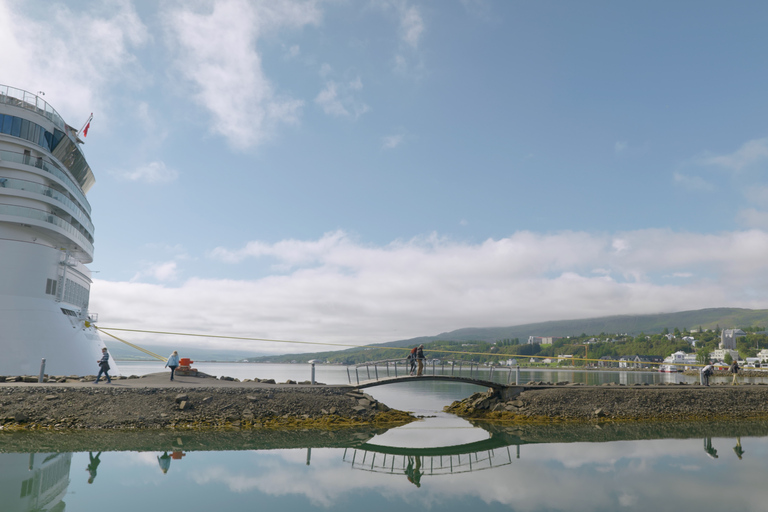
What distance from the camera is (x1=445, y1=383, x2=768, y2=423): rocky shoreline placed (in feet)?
86.9

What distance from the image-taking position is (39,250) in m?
25.6

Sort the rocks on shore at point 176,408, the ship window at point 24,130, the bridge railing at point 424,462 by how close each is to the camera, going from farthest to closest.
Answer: the ship window at point 24,130, the rocks on shore at point 176,408, the bridge railing at point 424,462

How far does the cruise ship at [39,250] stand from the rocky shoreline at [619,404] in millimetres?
23384

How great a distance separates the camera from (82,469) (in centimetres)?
1457

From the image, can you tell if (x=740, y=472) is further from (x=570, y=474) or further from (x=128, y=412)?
(x=128, y=412)

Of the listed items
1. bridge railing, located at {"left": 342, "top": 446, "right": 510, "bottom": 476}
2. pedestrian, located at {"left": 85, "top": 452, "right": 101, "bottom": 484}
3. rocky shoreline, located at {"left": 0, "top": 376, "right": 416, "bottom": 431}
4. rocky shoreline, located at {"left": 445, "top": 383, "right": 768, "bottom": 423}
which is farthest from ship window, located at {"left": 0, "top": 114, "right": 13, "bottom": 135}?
rocky shoreline, located at {"left": 445, "top": 383, "right": 768, "bottom": 423}

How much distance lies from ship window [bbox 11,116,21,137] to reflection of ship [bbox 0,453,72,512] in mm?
19721

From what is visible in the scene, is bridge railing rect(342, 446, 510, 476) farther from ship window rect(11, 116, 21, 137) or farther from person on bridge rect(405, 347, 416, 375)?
ship window rect(11, 116, 21, 137)

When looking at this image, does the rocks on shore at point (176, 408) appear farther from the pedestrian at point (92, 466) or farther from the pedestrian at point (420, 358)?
the pedestrian at point (92, 466)

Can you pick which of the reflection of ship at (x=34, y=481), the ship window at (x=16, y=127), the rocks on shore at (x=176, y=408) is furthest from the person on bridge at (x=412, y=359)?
the ship window at (x=16, y=127)

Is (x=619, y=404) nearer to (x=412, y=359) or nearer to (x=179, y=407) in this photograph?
(x=412, y=359)

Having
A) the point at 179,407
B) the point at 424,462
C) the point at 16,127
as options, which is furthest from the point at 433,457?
the point at 16,127

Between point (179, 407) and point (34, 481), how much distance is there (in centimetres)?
790

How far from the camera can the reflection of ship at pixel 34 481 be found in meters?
11.5
